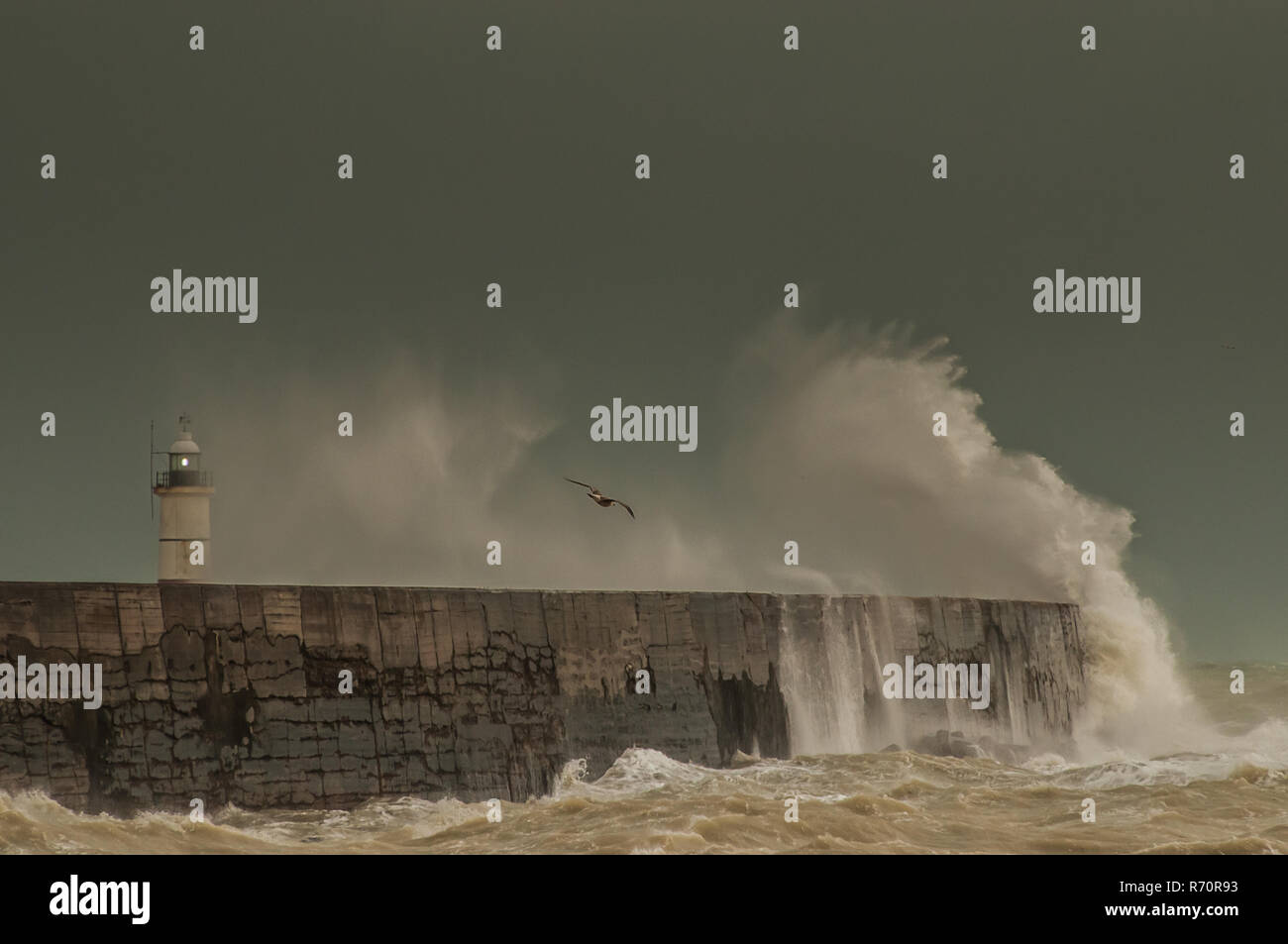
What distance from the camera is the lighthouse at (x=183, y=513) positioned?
31656mm

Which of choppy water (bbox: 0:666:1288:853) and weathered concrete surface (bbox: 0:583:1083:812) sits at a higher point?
weathered concrete surface (bbox: 0:583:1083:812)

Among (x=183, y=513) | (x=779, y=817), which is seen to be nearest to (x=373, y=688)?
(x=779, y=817)

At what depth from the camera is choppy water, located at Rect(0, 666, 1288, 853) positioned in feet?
54.0

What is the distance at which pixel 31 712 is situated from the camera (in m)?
16.7

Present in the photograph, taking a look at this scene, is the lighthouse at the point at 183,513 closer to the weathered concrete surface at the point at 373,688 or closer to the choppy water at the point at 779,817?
the weathered concrete surface at the point at 373,688

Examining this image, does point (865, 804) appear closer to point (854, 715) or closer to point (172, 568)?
point (854, 715)

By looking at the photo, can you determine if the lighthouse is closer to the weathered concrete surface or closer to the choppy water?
the weathered concrete surface

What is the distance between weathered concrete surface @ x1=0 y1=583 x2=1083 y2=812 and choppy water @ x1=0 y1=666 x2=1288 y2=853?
343 mm

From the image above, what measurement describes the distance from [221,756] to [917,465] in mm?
18758

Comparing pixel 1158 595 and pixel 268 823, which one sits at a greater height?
pixel 1158 595

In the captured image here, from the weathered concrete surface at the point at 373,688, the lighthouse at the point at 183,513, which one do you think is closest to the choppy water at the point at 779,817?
the weathered concrete surface at the point at 373,688

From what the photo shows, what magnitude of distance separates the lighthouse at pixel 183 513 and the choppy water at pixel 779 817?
1399 cm

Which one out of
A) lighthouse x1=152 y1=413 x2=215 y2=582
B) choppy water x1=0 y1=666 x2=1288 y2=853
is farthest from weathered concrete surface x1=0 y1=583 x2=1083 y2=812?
lighthouse x1=152 y1=413 x2=215 y2=582

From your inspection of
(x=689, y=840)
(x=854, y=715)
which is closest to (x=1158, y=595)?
(x=854, y=715)
